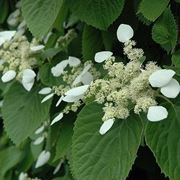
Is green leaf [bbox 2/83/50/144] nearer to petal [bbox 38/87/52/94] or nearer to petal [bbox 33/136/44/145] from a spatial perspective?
petal [bbox 38/87/52/94]

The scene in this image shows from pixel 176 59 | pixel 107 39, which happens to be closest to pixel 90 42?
pixel 107 39

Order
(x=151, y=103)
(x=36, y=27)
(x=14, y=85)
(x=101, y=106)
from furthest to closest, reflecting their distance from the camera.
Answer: (x=14, y=85) → (x=36, y=27) → (x=101, y=106) → (x=151, y=103)

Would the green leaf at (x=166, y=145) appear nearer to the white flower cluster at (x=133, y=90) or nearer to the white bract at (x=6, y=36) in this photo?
the white flower cluster at (x=133, y=90)

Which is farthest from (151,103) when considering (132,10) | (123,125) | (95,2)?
(132,10)

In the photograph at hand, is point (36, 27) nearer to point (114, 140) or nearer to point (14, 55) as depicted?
point (14, 55)

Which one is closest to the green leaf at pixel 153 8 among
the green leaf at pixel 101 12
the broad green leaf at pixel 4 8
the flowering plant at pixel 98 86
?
the flowering plant at pixel 98 86

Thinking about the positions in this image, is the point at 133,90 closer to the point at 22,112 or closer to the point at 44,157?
the point at 22,112
